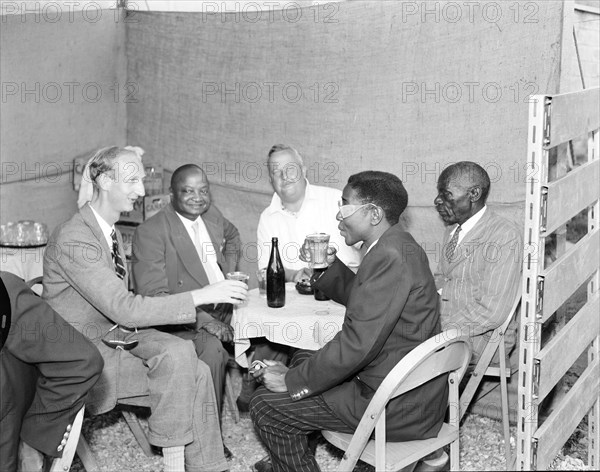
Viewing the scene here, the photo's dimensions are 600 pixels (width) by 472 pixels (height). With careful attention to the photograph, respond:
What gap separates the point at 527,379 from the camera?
118 inches

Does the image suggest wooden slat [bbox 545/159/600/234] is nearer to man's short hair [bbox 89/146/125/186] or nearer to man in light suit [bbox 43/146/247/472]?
man in light suit [bbox 43/146/247/472]

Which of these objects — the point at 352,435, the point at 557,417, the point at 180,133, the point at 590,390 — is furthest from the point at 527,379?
the point at 180,133

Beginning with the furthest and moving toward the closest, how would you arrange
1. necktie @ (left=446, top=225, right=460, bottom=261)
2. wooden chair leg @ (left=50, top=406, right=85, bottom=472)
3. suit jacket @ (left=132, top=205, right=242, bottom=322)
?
suit jacket @ (left=132, top=205, right=242, bottom=322) < necktie @ (left=446, top=225, right=460, bottom=261) < wooden chair leg @ (left=50, top=406, right=85, bottom=472)

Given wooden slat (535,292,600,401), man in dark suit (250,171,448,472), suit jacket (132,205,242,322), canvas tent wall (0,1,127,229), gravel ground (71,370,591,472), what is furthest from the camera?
canvas tent wall (0,1,127,229)

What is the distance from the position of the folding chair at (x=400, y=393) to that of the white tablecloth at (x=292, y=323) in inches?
22.5

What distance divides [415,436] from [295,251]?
1.77 metres

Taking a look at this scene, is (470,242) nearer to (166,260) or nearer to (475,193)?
(475,193)

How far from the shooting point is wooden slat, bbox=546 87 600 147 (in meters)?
2.91

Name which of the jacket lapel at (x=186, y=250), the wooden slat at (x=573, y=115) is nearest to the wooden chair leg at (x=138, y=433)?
the jacket lapel at (x=186, y=250)

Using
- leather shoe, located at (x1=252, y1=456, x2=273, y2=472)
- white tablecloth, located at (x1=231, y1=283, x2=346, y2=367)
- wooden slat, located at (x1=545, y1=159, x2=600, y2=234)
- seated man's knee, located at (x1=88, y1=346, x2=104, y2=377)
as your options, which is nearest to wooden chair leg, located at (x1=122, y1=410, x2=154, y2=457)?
leather shoe, located at (x1=252, y1=456, x2=273, y2=472)

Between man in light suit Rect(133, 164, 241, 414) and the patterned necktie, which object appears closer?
the patterned necktie

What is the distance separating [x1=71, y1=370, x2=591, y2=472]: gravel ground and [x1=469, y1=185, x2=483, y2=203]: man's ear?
4.37 ft

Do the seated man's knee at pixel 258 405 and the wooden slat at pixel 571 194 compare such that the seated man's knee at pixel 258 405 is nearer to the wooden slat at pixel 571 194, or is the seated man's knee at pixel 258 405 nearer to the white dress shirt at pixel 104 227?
the white dress shirt at pixel 104 227

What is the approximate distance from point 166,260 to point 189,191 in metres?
0.41
